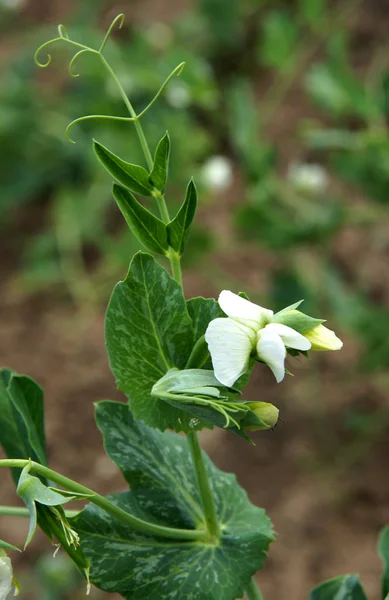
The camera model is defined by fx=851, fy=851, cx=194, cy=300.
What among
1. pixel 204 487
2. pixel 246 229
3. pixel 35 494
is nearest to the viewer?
pixel 35 494

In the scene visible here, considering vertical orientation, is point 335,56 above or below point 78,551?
above

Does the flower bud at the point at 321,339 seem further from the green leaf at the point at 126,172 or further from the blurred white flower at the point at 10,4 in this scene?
the blurred white flower at the point at 10,4

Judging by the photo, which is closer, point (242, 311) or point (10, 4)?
point (242, 311)

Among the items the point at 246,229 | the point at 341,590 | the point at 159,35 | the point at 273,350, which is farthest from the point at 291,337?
the point at 159,35

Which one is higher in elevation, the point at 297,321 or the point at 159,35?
the point at 159,35

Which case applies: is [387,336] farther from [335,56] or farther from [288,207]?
[335,56]

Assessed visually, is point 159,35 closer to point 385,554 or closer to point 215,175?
point 215,175

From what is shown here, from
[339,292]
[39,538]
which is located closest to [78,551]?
[39,538]
